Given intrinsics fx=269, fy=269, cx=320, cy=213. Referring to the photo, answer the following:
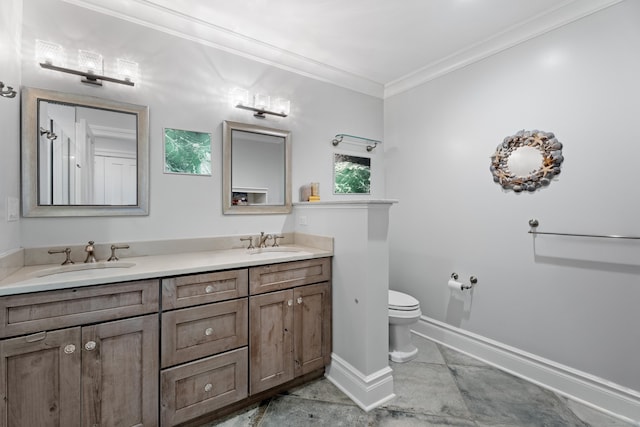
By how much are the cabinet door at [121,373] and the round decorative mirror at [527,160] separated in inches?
101

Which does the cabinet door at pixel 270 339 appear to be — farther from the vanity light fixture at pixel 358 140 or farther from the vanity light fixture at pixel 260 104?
the vanity light fixture at pixel 358 140

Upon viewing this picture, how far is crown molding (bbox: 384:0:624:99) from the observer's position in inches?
70.1

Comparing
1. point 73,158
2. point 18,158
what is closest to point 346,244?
point 73,158

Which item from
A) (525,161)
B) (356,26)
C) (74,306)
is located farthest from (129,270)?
(525,161)

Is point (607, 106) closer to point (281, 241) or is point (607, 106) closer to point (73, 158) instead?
point (281, 241)

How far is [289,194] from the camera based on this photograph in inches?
97.1

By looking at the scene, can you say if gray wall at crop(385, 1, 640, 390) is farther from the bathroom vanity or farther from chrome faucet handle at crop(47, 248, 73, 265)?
chrome faucet handle at crop(47, 248, 73, 265)

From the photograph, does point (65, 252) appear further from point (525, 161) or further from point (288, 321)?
point (525, 161)

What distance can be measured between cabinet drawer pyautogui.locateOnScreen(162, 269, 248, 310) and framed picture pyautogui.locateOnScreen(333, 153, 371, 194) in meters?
1.52

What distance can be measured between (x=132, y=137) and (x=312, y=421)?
2131 millimetres

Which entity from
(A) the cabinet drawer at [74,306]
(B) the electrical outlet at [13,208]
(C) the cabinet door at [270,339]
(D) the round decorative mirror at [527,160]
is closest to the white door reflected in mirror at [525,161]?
(D) the round decorative mirror at [527,160]

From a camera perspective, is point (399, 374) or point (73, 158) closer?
point (73, 158)

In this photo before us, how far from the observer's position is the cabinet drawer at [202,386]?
4.66 ft

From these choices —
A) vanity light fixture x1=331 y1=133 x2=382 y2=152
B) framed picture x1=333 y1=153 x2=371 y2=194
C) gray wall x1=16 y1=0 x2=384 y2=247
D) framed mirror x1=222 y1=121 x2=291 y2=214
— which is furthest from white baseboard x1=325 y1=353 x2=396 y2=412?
vanity light fixture x1=331 y1=133 x2=382 y2=152
